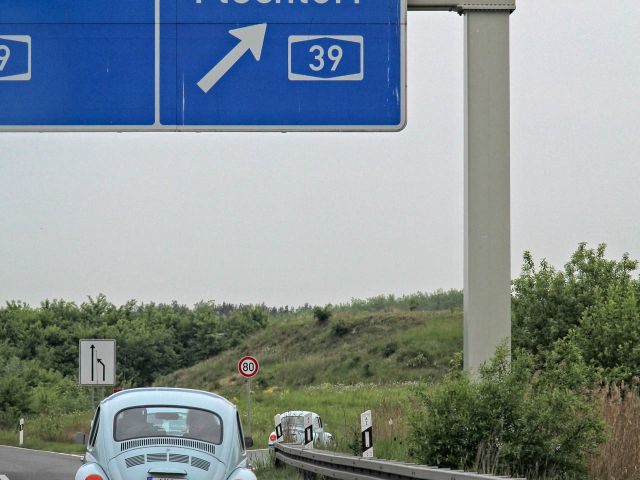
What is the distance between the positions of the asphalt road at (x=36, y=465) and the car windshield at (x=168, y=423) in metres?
16.1

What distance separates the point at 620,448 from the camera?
12781mm

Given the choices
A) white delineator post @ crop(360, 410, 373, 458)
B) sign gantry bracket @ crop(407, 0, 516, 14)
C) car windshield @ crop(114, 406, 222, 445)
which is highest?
sign gantry bracket @ crop(407, 0, 516, 14)

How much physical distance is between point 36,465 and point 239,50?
24.3 meters

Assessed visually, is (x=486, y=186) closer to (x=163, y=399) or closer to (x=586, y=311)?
(x=163, y=399)

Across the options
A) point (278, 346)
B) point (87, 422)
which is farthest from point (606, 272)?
point (278, 346)

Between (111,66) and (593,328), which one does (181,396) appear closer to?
(111,66)

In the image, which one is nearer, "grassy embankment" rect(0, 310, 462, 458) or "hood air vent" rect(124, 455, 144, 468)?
"hood air vent" rect(124, 455, 144, 468)

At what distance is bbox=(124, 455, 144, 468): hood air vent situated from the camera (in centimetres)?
1252

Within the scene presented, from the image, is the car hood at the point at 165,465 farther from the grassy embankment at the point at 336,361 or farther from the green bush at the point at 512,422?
the grassy embankment at the point at 336,361

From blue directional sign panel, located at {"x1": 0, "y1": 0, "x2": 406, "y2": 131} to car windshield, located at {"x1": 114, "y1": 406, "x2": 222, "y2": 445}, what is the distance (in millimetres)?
3116

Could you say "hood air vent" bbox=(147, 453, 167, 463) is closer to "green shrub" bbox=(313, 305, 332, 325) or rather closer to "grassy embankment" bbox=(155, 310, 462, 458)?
"grassy embankment" bbox=(155, 310, 462, 458)

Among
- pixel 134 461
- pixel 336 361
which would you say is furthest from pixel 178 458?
pixel 336 361

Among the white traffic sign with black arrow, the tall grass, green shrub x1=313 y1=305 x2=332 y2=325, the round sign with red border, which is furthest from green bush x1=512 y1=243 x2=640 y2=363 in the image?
green shrub x1=313 y1=305 x2=332 y2=325

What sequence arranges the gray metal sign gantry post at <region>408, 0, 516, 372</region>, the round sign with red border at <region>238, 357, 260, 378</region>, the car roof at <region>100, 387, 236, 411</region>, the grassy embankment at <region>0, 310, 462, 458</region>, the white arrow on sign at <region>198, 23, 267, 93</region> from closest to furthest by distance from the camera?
the gray metal sign gantry post at <region>408, 0, 516, 372</region>, the white arrow on sign at <region>198, 23, 267, 93</region>, the car roof at <region>100, 387, 236, 411</region>, the round sign with red border at <region>238, 357, 260, 378</region>, the grassy embankment at <region>0, 310, 462, 458</region>
